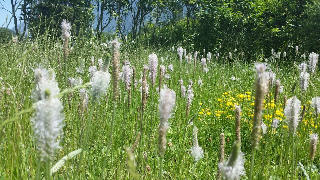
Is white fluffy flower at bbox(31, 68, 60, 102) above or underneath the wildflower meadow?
above

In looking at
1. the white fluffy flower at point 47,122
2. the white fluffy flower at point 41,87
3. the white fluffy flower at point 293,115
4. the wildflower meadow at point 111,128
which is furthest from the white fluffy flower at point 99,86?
the white fluffy flower at point 293,115

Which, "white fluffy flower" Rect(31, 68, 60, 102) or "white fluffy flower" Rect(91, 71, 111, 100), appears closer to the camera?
"white fluffy flower" Rect(31, 68, 60, 102)

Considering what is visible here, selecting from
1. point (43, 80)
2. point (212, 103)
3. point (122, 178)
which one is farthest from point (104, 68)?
point (212, 103)

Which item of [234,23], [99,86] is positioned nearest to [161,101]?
[99,86]

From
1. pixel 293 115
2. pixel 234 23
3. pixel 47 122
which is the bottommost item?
pixel 293 115

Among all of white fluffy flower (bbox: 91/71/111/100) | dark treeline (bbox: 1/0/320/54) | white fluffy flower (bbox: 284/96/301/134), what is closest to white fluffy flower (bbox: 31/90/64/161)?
white fluffy flower (bbox: 91/71/111/100)

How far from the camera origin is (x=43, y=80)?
83cm

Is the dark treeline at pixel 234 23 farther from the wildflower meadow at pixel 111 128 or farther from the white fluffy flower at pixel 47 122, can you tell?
the white fluffy flower at pixel 47 122

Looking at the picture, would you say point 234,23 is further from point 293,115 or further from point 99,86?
point 99,86

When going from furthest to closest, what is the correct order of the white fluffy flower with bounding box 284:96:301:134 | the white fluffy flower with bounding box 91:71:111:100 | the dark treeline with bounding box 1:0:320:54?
the dark treeline with bounding box 1:0:320:54 < the white fluffy flower with bounding box 284:96:301:134 < the white fluffy flower with bounding box 91:71:111:100

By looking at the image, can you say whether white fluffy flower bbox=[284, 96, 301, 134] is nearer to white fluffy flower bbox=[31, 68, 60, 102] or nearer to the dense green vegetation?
the dense green vegetation

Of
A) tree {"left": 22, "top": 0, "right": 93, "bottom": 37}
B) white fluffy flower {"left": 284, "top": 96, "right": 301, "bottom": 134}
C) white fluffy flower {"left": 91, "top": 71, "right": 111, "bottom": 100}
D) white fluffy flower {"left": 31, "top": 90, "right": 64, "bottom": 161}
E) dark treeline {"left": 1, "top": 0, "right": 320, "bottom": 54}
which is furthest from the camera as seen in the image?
dark treeline {"left": 1, "top": 0, "right": 320, "bottom": 54}

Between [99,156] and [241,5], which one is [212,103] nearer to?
[99,156]

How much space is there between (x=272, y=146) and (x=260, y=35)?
38.0ft
